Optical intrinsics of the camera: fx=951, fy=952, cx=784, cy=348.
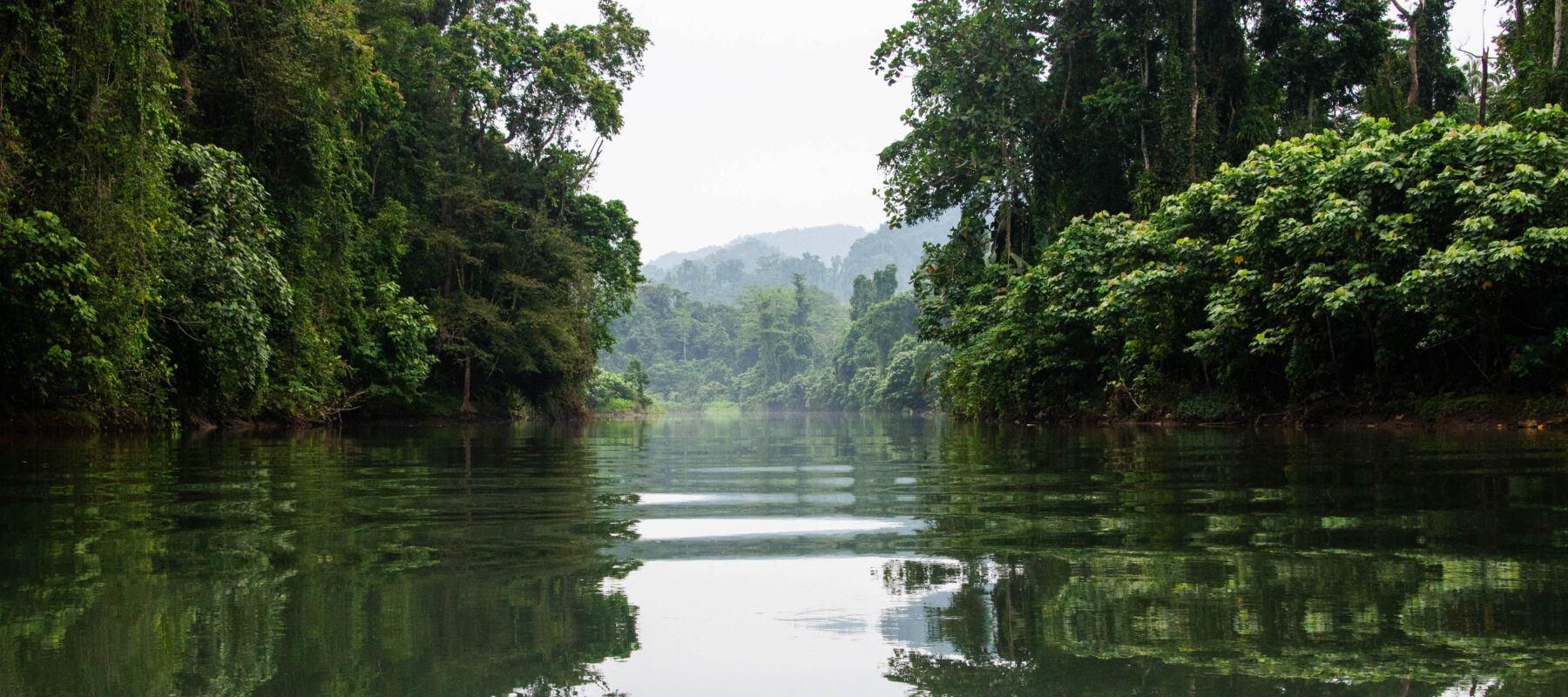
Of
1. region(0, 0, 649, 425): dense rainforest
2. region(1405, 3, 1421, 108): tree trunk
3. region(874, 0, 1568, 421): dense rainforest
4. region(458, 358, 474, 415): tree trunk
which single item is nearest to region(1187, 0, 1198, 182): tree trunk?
region(874, 0, 1568, 421): dense rainforest

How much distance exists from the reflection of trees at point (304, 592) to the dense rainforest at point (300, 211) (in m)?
6.58

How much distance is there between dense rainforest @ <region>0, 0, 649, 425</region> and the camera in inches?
364

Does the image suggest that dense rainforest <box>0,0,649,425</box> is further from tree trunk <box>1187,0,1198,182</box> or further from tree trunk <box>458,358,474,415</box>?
tree trunk <box>1187,0,1198,182</box>

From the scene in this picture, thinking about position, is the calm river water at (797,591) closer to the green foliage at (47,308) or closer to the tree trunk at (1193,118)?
the green foliage at (47,308)

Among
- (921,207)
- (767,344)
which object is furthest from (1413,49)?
(767,344)

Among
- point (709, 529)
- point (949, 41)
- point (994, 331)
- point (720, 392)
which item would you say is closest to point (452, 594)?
point (709, 529)

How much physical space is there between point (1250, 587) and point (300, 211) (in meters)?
16.9

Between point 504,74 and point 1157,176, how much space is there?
17.1 meters

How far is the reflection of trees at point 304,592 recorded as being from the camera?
4.52 feet

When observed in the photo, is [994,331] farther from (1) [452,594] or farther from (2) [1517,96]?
(1) [452,594]

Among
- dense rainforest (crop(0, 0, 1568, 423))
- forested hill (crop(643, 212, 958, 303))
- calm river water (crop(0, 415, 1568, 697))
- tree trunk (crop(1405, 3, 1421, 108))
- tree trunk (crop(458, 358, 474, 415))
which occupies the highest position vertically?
forested hill (crop(643, 212, 958, 303))

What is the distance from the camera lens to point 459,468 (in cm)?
593

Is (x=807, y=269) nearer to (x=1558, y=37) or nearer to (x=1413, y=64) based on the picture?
(x=1413, y=64)

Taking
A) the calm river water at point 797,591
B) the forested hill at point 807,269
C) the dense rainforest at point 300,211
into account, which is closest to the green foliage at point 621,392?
the dense rainforest at point 300,211
